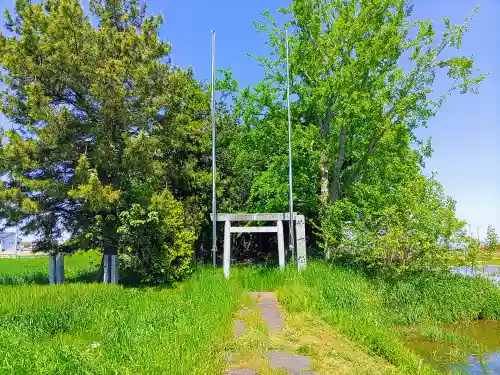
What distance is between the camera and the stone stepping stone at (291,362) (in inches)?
232

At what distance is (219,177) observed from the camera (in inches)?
735

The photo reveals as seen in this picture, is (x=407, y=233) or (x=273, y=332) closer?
(x=273, y=332)

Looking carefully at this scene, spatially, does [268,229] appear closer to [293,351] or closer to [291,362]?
[293,351]

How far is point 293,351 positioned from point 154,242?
8.73 meters

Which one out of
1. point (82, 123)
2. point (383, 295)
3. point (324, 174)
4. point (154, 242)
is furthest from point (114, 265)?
point (324, 174)

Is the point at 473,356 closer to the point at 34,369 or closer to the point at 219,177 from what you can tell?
the point at 34,369

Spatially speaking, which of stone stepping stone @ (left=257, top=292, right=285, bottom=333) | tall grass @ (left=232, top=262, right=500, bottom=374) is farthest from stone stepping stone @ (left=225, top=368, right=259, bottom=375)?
tall grass @ (left=232, top=262, right=500, bottom=374)

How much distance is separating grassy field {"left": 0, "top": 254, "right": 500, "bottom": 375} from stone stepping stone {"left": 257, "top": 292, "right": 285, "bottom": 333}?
26cm

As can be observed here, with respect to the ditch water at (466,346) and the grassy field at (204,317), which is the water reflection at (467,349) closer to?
the ditch water at (466,346)

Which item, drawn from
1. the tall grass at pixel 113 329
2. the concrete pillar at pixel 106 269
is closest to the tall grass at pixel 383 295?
the tall grass at pixel 113 329

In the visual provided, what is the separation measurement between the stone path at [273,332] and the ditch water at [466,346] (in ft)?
9.29

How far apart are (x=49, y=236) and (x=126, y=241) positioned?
2691 mm

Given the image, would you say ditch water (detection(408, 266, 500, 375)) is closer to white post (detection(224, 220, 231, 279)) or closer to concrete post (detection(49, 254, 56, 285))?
white post (detection(224, 220, 231, 279))

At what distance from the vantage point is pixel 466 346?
→ 9.74 m
